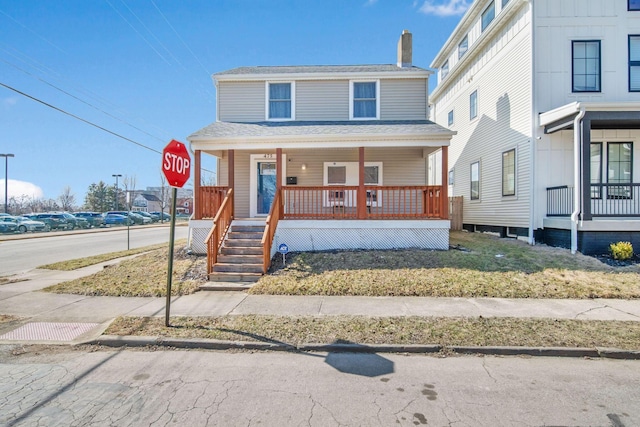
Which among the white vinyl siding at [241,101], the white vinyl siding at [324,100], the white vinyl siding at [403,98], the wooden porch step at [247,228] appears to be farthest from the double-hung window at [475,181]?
the wooden porch step at [247,228]

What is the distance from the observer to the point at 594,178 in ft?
37.0

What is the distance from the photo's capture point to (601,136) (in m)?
11.3

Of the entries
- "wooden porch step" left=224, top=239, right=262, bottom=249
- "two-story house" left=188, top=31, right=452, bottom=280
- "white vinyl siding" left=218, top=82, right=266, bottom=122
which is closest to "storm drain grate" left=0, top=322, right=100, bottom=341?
"wooden porch step" left=224, top=239, right=262, bottom=249

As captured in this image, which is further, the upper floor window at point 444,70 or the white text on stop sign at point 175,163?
the upper floor window at point 444,70

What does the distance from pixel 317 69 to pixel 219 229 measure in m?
8.04

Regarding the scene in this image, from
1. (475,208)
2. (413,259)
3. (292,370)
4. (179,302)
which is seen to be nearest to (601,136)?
(475,208)

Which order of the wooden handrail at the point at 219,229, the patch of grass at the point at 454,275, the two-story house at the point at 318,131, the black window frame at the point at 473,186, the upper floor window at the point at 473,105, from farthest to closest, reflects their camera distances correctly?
the upper floor window at the point at 473,105, the black window frame at the point at 473,186, the two-story house at the point at 318,131, the wooden handrail at the point at 219,229, the patch of grass at the point at 454,275

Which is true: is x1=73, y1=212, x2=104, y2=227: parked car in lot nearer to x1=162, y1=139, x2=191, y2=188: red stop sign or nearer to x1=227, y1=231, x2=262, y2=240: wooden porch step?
x1=227, y1=231, x2=262, y2=240: wooden porch step

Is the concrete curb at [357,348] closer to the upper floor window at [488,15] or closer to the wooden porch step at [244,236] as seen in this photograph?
the wooden porch step at [244,236]

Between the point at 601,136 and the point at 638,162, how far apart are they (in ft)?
4.98

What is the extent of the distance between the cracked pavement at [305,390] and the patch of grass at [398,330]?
35 centimetres

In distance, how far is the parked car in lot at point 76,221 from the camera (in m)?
33.3

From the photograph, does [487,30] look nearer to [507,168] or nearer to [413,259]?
[507,168]

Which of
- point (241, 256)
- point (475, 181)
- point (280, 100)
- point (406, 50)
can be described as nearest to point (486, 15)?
point (406, 50)
